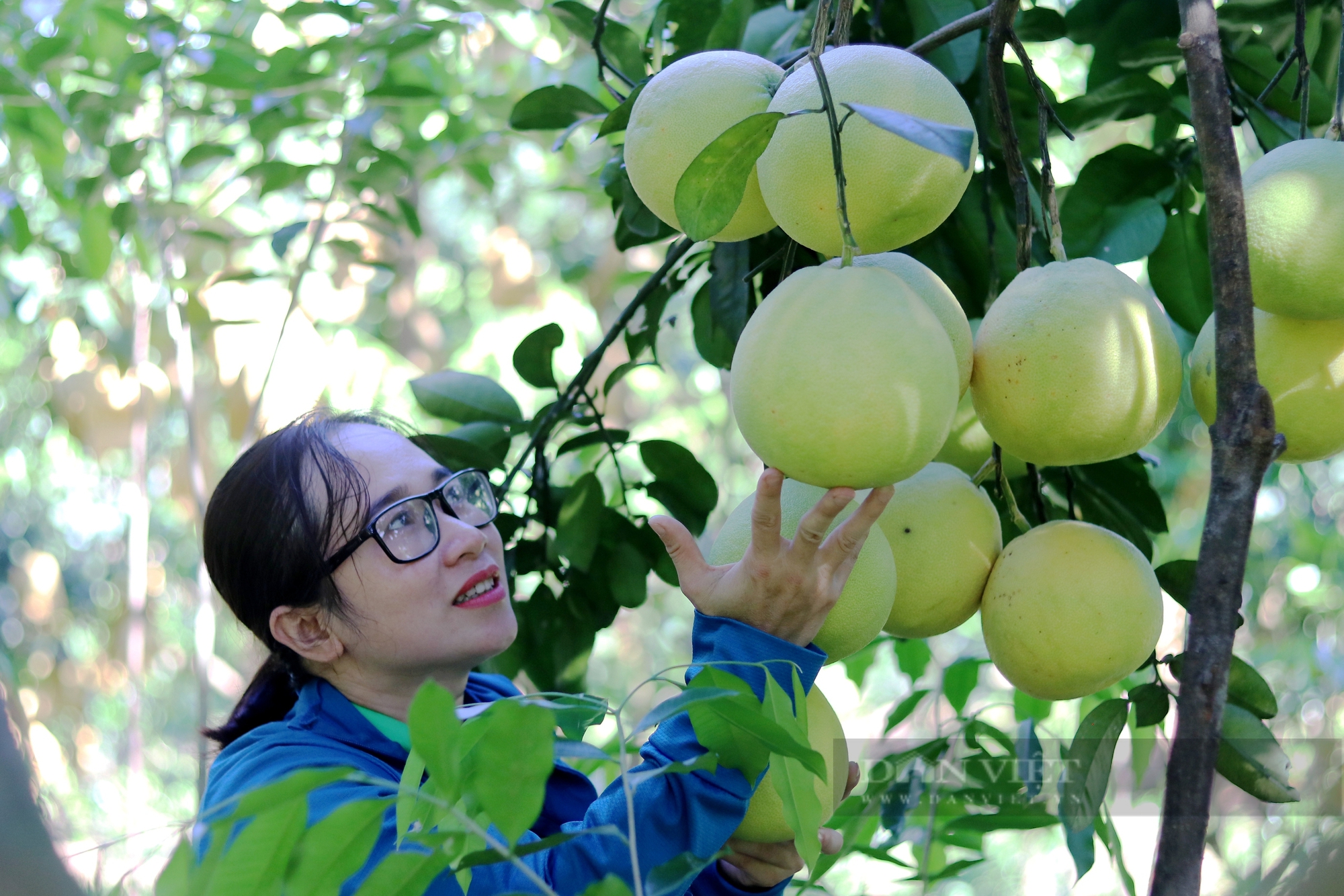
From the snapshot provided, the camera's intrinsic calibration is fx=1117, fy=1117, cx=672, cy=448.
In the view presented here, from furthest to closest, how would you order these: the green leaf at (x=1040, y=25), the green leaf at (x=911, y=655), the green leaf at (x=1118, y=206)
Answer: the green leaf at (x=911, y=655), the green leaf at (x=1040, y=25), the green leaf at (x=1118, y=206)

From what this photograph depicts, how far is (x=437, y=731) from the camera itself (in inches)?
15.4

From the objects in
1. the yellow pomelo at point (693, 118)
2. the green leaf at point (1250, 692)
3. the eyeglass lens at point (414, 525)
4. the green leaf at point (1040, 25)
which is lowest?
the eyeglass lens at point (414, 525)

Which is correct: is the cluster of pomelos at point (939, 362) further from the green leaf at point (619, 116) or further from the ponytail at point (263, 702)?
the ponytail at point (263, 702)

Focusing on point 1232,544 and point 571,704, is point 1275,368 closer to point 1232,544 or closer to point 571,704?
point 1232,544

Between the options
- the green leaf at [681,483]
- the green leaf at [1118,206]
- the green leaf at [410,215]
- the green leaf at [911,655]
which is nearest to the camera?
the green leaf at [1118,206]

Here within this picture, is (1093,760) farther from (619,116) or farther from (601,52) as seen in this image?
(601,52)

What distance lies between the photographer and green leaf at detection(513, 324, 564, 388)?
964 mm

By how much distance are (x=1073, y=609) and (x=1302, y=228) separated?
22 centimetres

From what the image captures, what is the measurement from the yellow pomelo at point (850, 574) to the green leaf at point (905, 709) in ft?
1.31

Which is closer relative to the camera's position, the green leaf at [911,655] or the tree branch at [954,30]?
the tree branch at [954,30]

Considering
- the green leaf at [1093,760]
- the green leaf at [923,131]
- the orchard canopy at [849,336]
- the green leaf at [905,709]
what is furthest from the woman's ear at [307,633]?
the green leaf at [923,131]

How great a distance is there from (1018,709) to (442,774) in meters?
0.73

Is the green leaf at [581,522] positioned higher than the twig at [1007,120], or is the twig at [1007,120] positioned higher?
the twig at [1007,120]

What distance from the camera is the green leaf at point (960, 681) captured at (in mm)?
961
